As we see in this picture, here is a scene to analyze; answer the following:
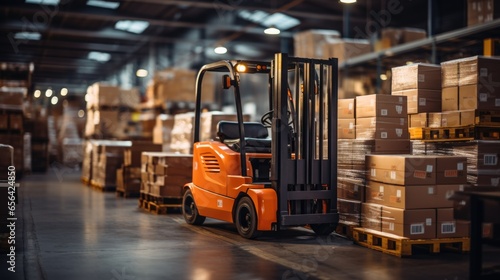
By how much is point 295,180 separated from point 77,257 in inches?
98.1

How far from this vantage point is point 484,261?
578 centimetres

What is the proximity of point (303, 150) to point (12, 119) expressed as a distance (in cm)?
1112

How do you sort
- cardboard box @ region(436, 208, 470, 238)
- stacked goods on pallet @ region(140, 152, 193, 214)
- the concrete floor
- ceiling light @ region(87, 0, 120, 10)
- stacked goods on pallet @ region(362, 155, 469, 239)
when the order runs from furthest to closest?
ceiling light @ region(87, 0, 120, 10) → stacked goods on pallet @ region(140, 152, 193, 214) → cardboard box @ region(436, 208, 470, 238) → stacked goods on pallet @ region(362, 155, 469, 239) → the concrete floor

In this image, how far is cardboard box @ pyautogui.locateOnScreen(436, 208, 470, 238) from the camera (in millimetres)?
6145

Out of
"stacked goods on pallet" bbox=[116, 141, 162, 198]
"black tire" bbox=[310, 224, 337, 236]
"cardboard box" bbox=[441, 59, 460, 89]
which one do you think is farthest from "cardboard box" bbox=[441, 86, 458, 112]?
"stacked goods on pallet" bbox=[116, 141, 162, 198]

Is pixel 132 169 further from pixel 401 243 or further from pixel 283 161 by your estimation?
pixel 401 243

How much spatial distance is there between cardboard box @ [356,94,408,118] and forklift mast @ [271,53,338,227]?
16.2 inches

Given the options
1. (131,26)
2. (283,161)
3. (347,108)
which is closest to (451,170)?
(347,108)

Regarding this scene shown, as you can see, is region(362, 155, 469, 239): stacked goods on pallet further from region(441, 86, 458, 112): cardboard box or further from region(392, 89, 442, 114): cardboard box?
region(392, 89, 442, 114): cardboard box

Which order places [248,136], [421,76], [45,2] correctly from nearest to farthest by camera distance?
[421,76] → [248,136] → [45,2]

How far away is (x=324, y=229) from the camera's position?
23.3ft

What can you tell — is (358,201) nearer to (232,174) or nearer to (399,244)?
(399,244)

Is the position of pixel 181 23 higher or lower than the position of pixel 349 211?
higher

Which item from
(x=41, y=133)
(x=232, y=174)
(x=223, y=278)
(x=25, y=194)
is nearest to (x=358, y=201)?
(x=232, y=174)
